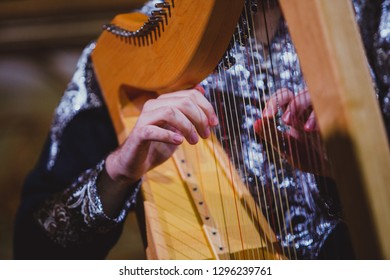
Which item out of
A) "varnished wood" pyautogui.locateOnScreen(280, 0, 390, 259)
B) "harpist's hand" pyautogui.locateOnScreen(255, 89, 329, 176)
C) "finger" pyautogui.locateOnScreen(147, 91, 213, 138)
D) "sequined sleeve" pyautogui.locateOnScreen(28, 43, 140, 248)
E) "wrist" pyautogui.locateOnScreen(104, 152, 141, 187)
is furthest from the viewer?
"sequined sleeve" pyautogui.locateOnScreen(28, 43, 140, 248)

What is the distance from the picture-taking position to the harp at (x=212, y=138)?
48cm

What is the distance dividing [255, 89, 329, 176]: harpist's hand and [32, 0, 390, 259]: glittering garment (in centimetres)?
2

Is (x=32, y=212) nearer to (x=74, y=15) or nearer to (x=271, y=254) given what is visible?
(x=271, y=254)

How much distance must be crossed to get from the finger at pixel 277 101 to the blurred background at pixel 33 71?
1357 millimetres

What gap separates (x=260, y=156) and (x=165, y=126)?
0.52 feet

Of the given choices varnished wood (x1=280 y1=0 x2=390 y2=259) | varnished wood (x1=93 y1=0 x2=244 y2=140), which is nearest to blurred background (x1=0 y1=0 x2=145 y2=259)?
varnished wood (x1=93 y1=0 x2=244 y2=140)

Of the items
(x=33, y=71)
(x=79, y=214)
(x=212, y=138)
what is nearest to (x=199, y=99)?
(x=212, y=138)

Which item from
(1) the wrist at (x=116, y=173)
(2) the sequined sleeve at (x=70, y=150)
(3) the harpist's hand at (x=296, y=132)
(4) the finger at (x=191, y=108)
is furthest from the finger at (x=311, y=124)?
(2) the sequined sleeve at (x=70, y=150)

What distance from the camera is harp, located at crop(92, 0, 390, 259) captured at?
479 mm

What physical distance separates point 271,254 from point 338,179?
37 centimetres

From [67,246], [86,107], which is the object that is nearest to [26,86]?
[86,107]

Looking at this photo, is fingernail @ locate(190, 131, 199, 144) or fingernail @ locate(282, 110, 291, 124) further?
fingernail @ locate(190, 131, 199, 144)

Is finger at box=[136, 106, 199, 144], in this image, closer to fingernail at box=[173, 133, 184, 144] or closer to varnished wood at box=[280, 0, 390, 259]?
fingernail at box=[173, 133, 184, 144]

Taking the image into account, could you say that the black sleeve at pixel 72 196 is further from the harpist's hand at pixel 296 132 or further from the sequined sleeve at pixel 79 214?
the harpist's hand at pixel 296 132
